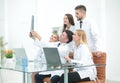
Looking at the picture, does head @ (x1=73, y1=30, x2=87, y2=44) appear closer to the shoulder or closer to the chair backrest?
the shoulder

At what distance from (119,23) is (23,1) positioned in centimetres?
282

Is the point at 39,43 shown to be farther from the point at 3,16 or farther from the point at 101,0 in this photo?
the point at 3,16

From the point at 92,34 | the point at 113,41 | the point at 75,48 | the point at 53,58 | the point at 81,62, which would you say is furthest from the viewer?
the point at 113,41

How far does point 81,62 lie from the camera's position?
279 cm

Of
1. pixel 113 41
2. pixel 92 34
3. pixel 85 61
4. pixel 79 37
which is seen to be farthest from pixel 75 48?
pixel 113 41

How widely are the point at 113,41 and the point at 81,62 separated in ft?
9.71

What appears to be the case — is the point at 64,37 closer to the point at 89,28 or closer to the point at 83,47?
the point at 83,47

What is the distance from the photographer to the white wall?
5484 mm

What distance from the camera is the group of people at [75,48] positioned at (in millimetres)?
2869

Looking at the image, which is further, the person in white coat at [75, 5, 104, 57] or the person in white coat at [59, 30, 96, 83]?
the person in white coat at [75, 5, 104, 57]

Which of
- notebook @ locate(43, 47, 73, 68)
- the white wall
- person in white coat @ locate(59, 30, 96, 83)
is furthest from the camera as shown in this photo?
the white wall

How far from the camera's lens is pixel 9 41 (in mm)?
7191

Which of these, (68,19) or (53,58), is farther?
(68,19)

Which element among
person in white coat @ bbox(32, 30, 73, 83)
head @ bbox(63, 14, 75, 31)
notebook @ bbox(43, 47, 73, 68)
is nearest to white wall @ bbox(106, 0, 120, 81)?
head @ bbox(63, 14, 75, 31)
